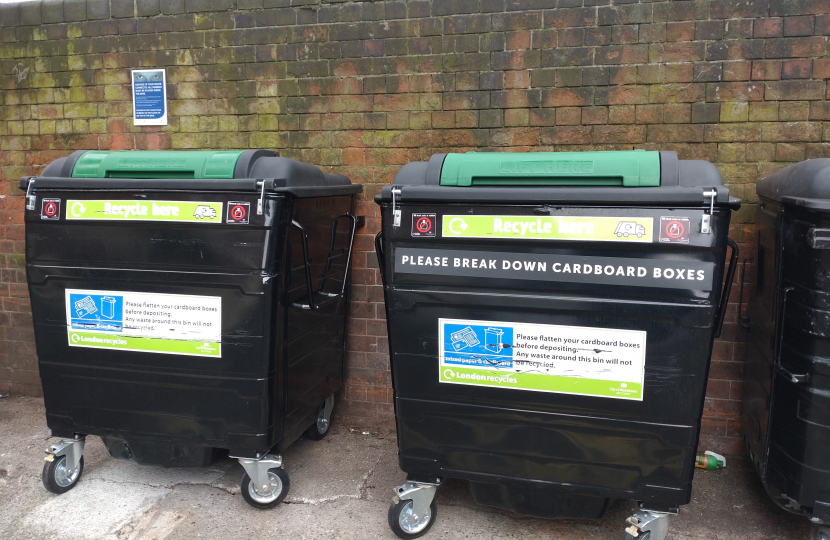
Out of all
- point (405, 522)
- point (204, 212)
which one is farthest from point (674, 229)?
point (204, 212)

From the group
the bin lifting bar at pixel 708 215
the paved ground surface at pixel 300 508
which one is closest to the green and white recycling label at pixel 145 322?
the paved ground surface at pixel 300 508

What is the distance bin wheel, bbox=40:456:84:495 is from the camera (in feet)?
10.6

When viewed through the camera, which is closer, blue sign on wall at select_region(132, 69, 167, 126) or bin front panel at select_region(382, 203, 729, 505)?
bin front panel at select_region(382, 203, 729, 505)

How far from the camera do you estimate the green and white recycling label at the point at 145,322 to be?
9.63 feet

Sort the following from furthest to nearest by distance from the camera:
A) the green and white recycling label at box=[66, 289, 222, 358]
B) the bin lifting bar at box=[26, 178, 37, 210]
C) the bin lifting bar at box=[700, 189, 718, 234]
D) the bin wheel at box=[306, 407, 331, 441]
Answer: the bin wheel at box=[306, 407, 331, 441]
the bin lifting bar at box=[26, 178, 37, 210]
the green and white recycling label at box=[66, 289, 222, 358]
the bin lifting bar at box=[700, 189, 718, 234]

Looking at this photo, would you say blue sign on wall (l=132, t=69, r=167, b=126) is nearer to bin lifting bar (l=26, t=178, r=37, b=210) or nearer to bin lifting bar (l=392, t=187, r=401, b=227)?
Answer: bin lifting bar (l=26, t=178, r=37, b=210)

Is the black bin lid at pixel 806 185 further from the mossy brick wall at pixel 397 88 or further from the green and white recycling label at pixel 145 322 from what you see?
the green and white recycling label at pixel 145 322

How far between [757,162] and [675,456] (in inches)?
70.3

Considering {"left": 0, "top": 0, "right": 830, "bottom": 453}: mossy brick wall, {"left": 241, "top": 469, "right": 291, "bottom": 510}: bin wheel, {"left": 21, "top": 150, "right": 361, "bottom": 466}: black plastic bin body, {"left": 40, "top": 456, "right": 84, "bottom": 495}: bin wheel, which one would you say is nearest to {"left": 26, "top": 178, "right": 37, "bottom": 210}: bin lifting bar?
{"left": 21, "top": 150, "right": 361, "bottom": 466}: black plastic bin body

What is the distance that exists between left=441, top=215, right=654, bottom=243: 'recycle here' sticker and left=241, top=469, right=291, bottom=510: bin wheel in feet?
4.99

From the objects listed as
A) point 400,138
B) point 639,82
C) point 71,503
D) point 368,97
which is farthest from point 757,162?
point 71,503

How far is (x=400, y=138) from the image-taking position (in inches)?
150

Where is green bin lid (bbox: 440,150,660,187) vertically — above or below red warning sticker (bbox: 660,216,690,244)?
above

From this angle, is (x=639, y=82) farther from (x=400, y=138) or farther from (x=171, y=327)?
(x=171, y=327)
